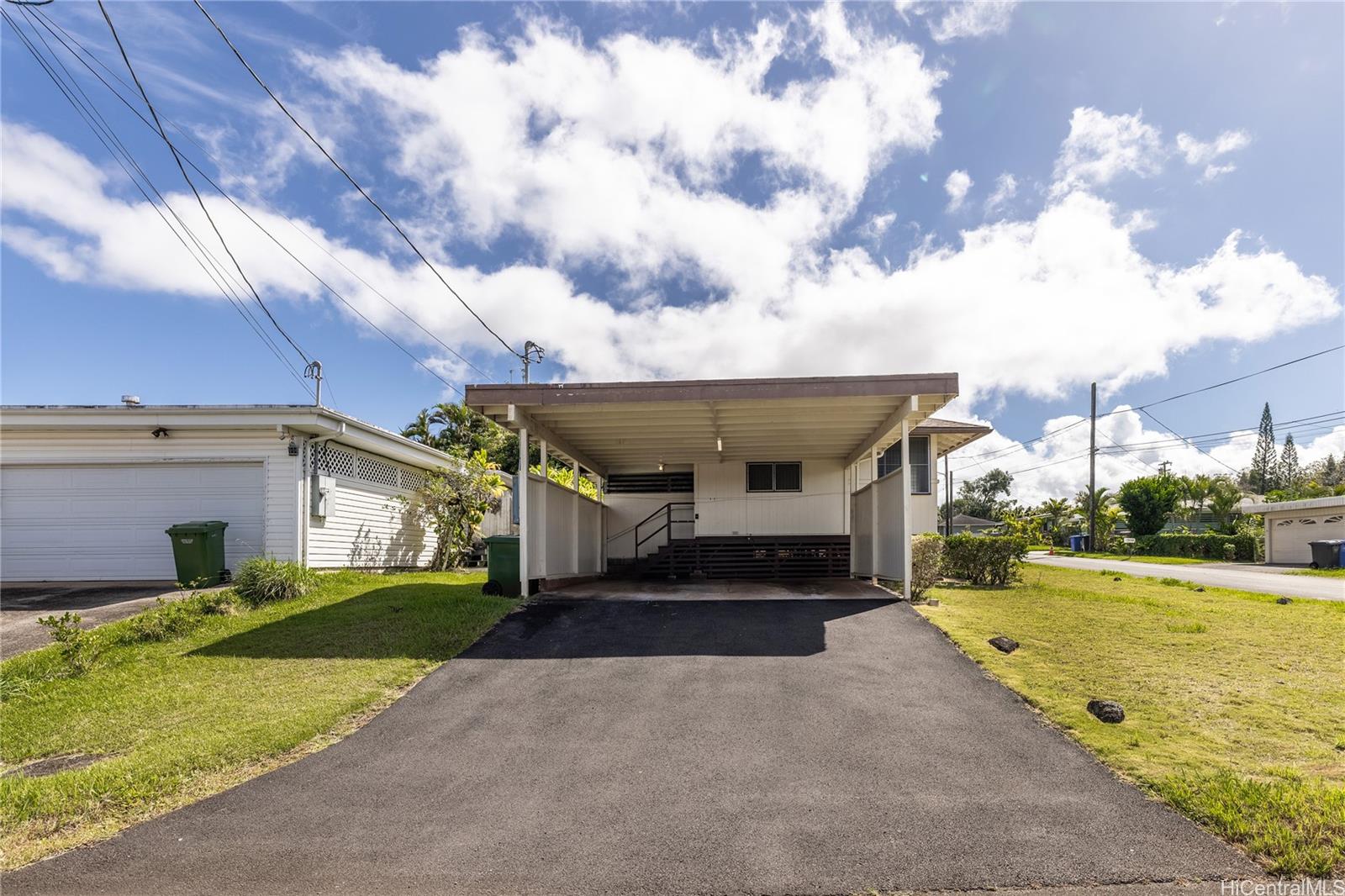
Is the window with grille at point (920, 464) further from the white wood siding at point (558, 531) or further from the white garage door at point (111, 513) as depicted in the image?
the white garage door at point (111, 513)

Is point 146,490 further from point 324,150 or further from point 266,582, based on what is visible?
point 324,150

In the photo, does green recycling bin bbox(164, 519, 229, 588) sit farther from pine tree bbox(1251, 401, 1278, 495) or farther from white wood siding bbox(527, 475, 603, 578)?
pine tree bbox(1251, 401, 1278, 495)

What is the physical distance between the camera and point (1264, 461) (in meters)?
62.6

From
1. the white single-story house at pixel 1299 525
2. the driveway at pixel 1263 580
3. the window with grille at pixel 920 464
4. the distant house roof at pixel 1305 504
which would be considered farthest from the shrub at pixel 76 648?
the distant house roof at pixel 1305 504

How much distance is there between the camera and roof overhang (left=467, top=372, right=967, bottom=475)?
819 centimetres

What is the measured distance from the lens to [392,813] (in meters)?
3.43

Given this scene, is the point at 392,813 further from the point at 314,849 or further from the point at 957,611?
the point at 957,611

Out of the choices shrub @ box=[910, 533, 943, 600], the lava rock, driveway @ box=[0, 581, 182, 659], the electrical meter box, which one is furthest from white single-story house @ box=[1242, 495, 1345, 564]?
driveway @ box=[0, 581, 182, 659]

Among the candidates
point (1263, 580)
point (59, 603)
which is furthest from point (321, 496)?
point (1263, 580)

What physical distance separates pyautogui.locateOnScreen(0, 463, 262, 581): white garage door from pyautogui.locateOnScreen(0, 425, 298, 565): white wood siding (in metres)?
0.12

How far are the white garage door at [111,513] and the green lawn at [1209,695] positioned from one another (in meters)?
10.8

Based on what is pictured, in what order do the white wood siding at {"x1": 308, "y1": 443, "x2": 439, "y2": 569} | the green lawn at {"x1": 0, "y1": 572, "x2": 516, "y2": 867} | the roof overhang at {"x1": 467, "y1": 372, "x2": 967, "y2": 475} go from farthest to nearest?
the white wood siding at {"x1": 308, "y1": 443, "x2": 439, "y2": 569} < the roof overhang at {"x1": 467, "y1": 372, "x2": 967, "y2": 475} < the green lawn at {"x1": 0, "y1": 572, "x2": 516, "y2": 867}

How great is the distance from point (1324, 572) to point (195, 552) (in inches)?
1024

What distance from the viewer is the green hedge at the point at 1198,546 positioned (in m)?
25.5
